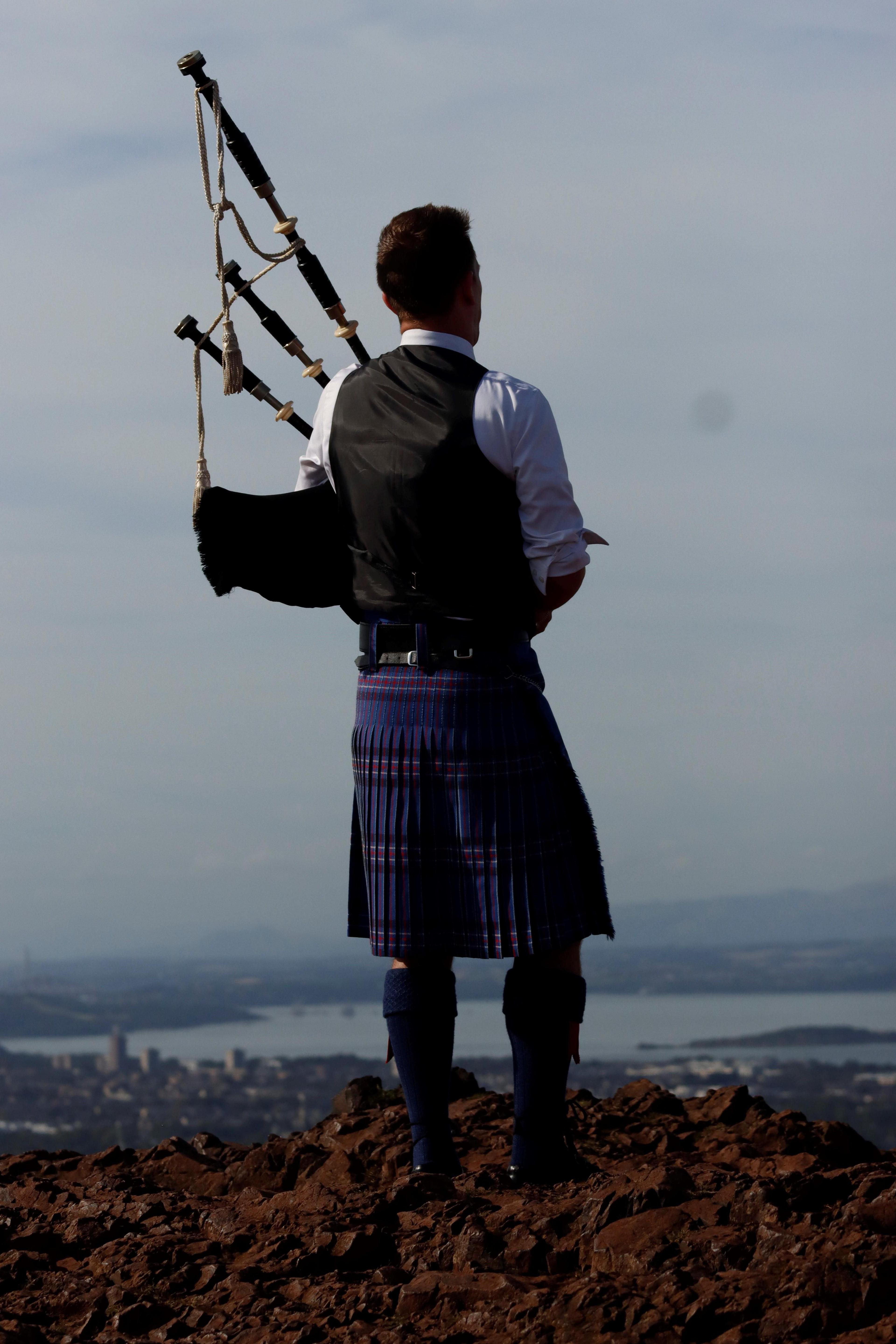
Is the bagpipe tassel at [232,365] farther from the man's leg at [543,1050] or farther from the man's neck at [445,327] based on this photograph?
the man's leg at [543,1050]

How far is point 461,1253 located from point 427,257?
A: 2.86 meters

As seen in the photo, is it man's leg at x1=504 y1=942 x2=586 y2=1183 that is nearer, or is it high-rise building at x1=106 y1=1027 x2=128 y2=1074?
man's leg at x1=504 y1=942 x2=586 y2=1183

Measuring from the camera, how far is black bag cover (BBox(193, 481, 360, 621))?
5.03 m

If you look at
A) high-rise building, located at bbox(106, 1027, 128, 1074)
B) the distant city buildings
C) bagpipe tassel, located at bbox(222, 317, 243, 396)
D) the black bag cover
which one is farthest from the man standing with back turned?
high-rise building, located at bbox(106, 1027, 128, 1074)

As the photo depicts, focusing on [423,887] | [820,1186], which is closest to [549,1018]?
[423,887]

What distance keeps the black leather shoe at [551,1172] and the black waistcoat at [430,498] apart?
66.3 inches

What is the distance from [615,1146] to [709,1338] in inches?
109

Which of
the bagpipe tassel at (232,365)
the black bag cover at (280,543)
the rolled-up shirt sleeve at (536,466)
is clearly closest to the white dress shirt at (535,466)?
the rolled-up shirt sleeve at (536,466)

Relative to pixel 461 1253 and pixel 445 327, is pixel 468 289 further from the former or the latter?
pixel 461 1253

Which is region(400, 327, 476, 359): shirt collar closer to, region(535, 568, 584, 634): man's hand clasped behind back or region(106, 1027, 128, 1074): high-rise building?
region(535, 568, 584, 634): man's hand clasped behind back

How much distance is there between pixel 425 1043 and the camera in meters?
4.88

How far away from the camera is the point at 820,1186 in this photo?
14.4 ft

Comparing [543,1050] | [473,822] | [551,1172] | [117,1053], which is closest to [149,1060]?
[117,1053]

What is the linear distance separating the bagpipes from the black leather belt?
0.28m
